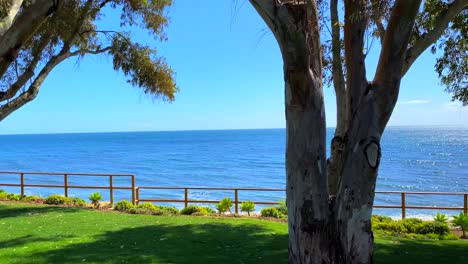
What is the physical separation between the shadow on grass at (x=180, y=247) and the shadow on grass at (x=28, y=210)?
4.12 m

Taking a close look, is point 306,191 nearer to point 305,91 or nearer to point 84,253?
point 305,91

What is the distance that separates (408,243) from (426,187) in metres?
26.4

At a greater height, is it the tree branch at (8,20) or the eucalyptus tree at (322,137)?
the tree branch at (8,20)

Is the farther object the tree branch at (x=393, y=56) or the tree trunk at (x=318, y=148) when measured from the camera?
the tree branch at (x=393, y=56)

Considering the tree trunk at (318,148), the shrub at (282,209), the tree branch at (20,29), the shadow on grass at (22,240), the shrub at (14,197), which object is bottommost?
the shrub at (282,209)

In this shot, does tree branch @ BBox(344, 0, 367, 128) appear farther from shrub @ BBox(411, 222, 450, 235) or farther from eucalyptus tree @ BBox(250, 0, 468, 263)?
shrub @ BBox(411, 222, 450, 235)

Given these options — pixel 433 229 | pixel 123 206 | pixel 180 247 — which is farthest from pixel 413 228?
pixel 123 206

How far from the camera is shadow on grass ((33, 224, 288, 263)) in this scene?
22.2 ft

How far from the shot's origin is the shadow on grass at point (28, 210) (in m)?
12.0

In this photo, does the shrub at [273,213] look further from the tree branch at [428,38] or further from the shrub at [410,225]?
the tree branch at [428,38]

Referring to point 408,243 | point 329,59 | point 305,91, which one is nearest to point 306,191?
point 305,91

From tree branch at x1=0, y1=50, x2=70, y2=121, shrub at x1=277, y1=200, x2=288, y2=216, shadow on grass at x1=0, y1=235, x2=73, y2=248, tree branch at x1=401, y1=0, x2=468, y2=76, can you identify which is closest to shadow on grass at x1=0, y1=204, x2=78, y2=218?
shadow on grass at x1=0, y1=235, x2=73, y2=248

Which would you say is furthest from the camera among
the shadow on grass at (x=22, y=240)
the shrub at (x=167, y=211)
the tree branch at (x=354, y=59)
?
the shrub at (x=167, y=211)

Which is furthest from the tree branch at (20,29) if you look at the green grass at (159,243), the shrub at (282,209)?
the shrub at (282,209)
